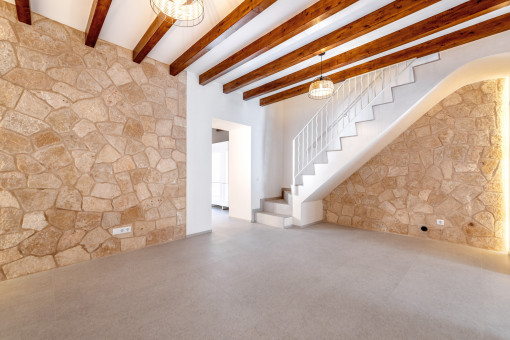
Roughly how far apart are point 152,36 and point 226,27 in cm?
97

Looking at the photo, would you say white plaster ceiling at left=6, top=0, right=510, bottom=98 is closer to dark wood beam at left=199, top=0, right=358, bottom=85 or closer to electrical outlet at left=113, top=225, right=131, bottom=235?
dark wood beam at left=199, top=0, right=358, bottom=85

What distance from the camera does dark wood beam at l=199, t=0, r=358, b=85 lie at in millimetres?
2174

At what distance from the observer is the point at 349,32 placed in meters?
2.60

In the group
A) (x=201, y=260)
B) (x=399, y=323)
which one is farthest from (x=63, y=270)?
(x=399, y=323)

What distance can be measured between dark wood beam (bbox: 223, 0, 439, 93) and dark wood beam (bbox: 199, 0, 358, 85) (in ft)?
1.71

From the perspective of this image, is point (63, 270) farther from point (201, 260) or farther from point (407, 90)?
point (407, 90)

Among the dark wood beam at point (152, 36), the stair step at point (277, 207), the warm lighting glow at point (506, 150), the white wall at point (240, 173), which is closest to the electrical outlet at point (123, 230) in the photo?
the dark wood beam at point (152, 36)

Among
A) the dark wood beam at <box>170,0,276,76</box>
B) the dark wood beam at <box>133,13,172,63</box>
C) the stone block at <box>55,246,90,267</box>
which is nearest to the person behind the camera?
the dark wood beam at <box>170,0,276,76</box>

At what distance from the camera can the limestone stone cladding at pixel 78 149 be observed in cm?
241

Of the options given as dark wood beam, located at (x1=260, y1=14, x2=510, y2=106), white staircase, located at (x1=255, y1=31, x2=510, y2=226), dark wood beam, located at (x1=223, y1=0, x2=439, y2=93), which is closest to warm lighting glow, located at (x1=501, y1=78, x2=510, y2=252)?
white staircase, located at (x1=255, y1=31, x2=510, y2=226)

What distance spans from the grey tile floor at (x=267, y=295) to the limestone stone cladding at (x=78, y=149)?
38 cm

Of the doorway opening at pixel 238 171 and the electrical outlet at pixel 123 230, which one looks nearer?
the electrical outlet at pixel 123 230

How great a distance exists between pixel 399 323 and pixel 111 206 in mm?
3544

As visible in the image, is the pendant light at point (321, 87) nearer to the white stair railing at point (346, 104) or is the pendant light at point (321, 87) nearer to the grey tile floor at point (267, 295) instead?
the white stair railing at point (346, 104)
